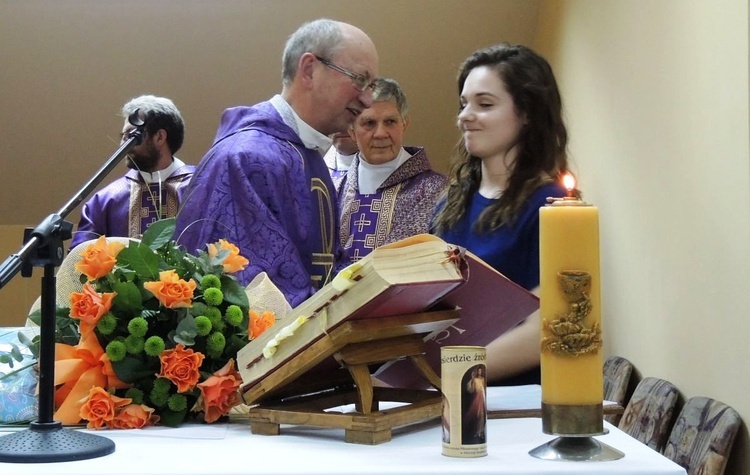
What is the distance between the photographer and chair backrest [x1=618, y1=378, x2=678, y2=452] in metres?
2.76

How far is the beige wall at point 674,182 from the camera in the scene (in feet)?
8.20

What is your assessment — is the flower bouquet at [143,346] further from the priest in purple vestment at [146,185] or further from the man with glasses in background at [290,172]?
the priest in purple vestment at [146,185]

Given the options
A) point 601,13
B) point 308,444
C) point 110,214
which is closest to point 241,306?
point 308,444

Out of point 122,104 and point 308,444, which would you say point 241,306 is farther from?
point 122,104

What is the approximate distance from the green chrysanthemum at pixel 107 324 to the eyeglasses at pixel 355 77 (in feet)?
4.46

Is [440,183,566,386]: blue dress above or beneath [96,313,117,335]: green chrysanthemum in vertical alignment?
above

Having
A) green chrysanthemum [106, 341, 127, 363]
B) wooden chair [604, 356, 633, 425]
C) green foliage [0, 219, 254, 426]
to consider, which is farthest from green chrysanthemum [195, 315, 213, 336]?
wooden chair [604, 356, 633, 425]

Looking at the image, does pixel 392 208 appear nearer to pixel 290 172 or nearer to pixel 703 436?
pixel 290 172

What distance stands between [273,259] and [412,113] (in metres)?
3.75

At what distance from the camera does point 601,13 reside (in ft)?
12.9

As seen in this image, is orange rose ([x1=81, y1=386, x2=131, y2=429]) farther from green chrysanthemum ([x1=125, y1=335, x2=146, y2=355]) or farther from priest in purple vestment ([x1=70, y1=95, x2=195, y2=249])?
priest in purple vestment ([x1=70, y1=95, x2=195, y2=249])

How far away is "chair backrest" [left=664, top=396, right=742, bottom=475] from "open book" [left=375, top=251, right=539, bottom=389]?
1.15m

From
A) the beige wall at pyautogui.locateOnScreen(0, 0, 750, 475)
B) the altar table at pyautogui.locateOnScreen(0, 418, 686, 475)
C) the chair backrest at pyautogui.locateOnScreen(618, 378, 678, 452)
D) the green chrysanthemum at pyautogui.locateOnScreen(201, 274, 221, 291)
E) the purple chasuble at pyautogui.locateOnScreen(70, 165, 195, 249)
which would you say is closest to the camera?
the altar table at pyautogui.locateOnScreen(0, 418, 686, 475)

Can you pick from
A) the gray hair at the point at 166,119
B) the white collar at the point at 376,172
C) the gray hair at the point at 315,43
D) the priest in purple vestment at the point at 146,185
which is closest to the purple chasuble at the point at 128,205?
the priest in purple vestment at the point at 146,185
